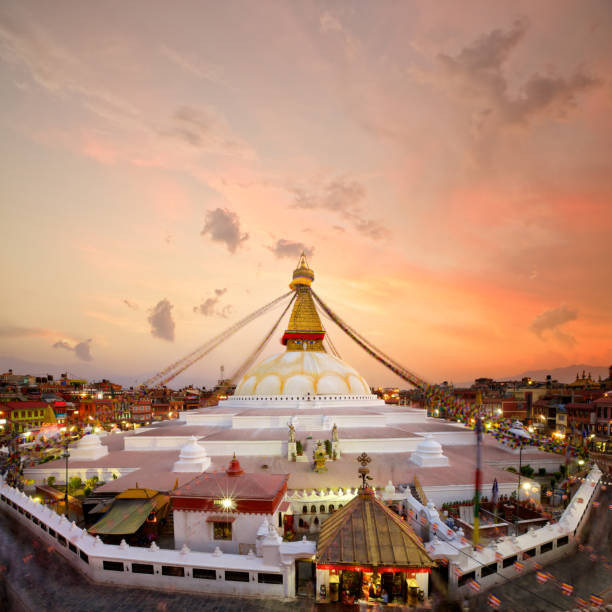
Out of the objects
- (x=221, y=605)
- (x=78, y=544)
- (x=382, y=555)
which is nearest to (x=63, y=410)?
(x=78, y=544)

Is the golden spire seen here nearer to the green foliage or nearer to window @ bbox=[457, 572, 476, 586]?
the green foliage

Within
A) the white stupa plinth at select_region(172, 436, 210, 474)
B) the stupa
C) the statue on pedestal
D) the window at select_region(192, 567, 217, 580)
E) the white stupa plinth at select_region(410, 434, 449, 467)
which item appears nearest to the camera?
the window at select_region(192, 567, 217, 580)

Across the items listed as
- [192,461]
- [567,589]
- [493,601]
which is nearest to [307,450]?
[192,461]

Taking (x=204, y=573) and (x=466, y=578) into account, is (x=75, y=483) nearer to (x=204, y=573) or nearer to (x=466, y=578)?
(x=204, y=573)

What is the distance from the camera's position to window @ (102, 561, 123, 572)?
8539mm

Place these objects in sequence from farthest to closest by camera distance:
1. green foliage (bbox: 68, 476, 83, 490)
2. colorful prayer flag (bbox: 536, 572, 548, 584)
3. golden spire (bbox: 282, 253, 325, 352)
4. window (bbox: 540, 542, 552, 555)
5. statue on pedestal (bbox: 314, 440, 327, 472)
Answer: golden spire (bbox: 282, 253, 325, 352)
green foliage (bbox: 68, 476, 83, 490)
statue on pedestal (bbox: 314, 440, 327, 472)
window (bbox: 540, 542, 552, 555)
colorful prayer flag (bbox: 536, 572, 548, 584)

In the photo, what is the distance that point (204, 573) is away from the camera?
8.15 metres

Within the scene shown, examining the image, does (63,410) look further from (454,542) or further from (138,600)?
(454,542)

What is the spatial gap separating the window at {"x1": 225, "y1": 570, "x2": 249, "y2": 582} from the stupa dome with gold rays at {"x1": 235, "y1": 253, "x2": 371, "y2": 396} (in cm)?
1833

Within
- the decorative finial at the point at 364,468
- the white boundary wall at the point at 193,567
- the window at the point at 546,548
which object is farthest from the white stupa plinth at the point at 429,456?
the white boundary wall at the point at 193,567

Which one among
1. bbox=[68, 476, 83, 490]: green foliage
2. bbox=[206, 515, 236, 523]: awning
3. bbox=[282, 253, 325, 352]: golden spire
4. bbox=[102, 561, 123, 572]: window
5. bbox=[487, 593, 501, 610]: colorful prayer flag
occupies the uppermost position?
bbox=[282, 253, 325, 352]: golden spire

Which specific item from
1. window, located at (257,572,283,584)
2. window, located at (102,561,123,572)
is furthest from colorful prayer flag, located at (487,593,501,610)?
Answer: window, located at (102,561,123,572)

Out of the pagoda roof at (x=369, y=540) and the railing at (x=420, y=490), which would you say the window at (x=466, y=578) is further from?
the railing at (x=420, y=490)

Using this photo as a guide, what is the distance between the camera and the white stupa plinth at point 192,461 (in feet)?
48.2
